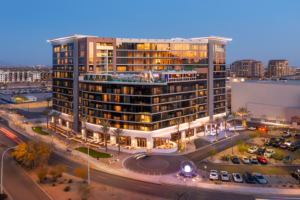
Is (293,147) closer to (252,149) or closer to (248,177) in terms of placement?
(252,149)

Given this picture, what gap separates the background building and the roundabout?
209 feet

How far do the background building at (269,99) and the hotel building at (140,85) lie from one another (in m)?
19.9

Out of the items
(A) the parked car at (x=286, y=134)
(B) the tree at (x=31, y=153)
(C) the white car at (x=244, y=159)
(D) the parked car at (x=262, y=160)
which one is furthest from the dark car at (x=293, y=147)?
(B) the tree at (x=31, y=153)

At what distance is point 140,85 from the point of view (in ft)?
225

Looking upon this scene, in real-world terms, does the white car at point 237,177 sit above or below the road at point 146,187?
above

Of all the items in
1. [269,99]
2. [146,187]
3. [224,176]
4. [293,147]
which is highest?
[269,99]

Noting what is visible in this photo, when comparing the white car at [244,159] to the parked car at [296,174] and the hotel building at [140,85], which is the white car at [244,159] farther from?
the hotel building at [140,85]

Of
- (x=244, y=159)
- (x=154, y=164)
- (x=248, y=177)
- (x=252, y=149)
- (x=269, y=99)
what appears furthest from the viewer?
(x=269, y=99)

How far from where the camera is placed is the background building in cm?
10100

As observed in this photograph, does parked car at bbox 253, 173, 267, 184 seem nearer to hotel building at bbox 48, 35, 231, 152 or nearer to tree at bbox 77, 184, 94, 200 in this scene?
hotel building at bbox 48, 35, 231, 152

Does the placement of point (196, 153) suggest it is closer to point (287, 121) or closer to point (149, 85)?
point (149, 85)

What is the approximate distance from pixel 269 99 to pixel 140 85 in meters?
69.1

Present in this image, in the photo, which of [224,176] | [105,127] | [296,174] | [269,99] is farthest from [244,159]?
[269,99]

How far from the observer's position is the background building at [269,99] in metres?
101
